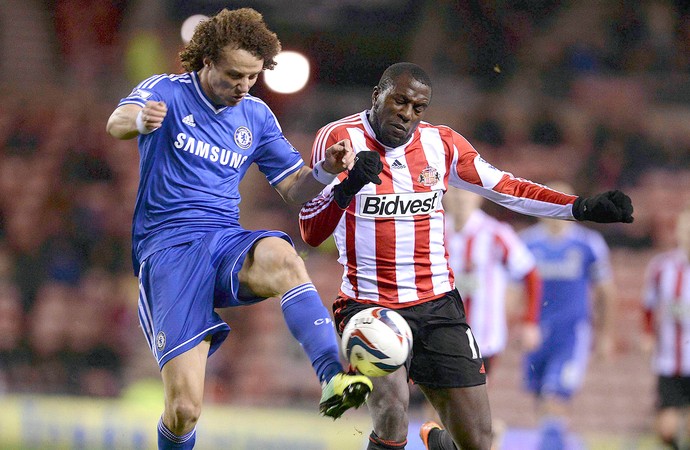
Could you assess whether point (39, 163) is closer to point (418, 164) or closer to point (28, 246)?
point (28, 246)

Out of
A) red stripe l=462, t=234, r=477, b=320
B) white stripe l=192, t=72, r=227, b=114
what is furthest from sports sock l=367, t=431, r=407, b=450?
red stripe l=462, t=234, r=477, b=320

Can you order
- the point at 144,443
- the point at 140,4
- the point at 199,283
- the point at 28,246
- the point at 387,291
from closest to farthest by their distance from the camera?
the point at 199,283, the point at 387,291, the point at 144,443, the point at 28,246, the point at 140,4

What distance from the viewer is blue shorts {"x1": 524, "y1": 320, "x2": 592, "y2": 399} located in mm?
9312

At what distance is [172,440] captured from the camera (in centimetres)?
487

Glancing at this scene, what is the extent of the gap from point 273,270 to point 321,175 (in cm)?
52

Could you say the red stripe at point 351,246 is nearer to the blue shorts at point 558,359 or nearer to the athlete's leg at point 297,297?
the athlete's leg at point 297,297

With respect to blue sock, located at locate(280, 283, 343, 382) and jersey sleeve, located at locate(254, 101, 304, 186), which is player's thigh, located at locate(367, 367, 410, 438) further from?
jersey sleeve, located at locate(254, 101, 304, 186)

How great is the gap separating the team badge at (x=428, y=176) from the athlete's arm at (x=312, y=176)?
1.68ft

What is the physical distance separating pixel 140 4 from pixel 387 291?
11617 mm

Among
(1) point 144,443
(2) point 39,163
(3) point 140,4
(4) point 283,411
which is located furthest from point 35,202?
(1) point 144,443

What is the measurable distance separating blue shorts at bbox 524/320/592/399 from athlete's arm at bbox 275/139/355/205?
4973 millimetres

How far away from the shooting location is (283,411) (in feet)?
35.0

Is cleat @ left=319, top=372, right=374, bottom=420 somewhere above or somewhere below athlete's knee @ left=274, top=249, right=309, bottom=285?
below

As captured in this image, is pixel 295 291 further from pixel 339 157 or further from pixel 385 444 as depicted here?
pixel 385 444
